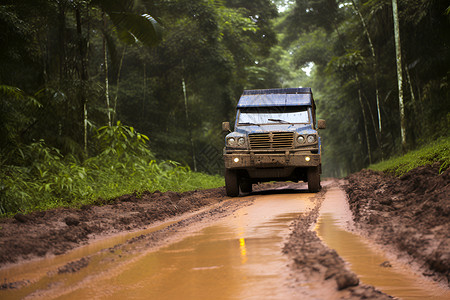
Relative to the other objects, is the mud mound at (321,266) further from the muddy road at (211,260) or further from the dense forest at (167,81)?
the dense forest at (167,81)

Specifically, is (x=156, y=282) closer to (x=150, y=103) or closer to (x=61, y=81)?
(x=61, y=81)

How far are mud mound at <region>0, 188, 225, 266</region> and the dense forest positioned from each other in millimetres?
1484

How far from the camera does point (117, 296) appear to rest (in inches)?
121

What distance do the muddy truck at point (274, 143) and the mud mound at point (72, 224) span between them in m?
2.18

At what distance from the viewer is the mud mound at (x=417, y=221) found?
3.48 meters

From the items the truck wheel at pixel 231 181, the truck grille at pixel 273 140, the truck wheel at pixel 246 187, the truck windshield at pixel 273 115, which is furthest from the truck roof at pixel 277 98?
the truck wheel at pixel 246 187

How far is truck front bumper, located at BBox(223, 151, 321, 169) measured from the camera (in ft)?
35.6

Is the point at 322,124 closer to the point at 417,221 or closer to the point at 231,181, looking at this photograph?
the point at 231,181

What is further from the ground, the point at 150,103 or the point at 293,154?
the point at 150,103

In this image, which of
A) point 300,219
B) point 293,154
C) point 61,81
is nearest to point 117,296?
point 300,219

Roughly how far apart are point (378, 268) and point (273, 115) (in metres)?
8.85

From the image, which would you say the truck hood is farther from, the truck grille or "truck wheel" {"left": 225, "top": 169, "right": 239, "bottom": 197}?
"truck wheel" {"left": 225, "top": 169, "right": 239, "bottom": 197}

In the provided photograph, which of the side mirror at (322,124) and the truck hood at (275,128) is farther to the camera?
the side mirror at (322,124)

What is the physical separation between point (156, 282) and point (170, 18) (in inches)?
894
